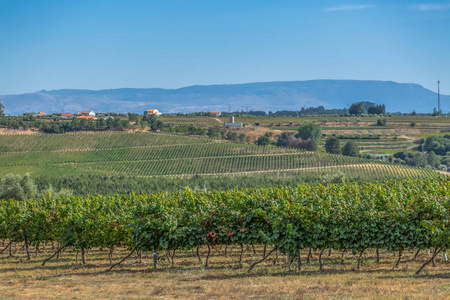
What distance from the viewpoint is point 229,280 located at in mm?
18234

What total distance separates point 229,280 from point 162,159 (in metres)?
86.3

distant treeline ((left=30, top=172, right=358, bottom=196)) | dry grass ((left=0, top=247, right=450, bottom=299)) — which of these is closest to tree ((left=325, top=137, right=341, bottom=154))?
distant treeline ((left=30, top=172, right=358, bottom=196))

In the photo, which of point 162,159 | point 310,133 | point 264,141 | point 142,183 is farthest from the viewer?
point 310,133

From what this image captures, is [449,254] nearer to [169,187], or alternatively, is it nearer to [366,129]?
[169,187]

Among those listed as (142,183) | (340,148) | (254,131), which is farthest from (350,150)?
(142,183)

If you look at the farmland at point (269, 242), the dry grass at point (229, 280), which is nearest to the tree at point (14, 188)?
the farmland at point (269, 242)

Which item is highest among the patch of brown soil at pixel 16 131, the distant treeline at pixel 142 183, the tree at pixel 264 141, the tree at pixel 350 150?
the patch of brown soil at pixel 16 131

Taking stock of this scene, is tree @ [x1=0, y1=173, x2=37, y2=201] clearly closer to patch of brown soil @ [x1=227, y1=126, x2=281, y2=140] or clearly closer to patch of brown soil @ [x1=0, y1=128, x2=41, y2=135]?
patch of brown soil @ [x1=0, y1=128, x2=41, y2=135]

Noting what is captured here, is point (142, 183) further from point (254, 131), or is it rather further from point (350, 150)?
point (254, 131)

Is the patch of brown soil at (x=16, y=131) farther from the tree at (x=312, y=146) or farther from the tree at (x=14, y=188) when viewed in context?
the tree at (x=14, y=188)

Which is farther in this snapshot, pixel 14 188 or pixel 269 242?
pixel 14 188

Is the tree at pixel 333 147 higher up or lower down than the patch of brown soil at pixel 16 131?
lower down

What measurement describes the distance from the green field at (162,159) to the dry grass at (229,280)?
64.4 metres

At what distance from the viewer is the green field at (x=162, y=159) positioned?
92.1 m
